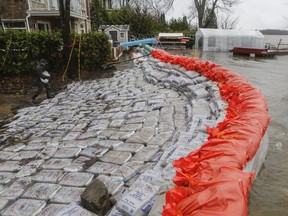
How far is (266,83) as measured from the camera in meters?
11.9

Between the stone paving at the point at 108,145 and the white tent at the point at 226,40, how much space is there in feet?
76.8

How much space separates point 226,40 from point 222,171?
3084 cm

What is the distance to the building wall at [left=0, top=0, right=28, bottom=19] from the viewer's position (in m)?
16.6

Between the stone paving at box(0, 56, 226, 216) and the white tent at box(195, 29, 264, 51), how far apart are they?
23.4 meters

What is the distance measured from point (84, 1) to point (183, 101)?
2076cm

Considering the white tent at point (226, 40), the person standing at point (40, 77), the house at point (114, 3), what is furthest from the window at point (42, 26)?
the house at point (114, 3)

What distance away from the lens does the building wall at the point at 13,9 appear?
1659 cm

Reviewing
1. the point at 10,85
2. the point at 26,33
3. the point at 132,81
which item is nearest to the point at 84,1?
the point at 26,33

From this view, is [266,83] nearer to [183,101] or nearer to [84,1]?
[183,101]

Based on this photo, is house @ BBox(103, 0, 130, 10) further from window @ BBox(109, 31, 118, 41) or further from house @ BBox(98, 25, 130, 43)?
window @ BBox(109, 31, 118, 41)

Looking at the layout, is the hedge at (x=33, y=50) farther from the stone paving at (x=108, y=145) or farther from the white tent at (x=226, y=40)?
the white tent at (x=226, y=40)

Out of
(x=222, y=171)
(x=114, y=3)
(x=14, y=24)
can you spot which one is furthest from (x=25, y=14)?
(x=114, y=3)

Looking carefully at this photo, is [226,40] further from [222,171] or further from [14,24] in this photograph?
[222,171]

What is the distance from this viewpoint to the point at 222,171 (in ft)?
7.63
